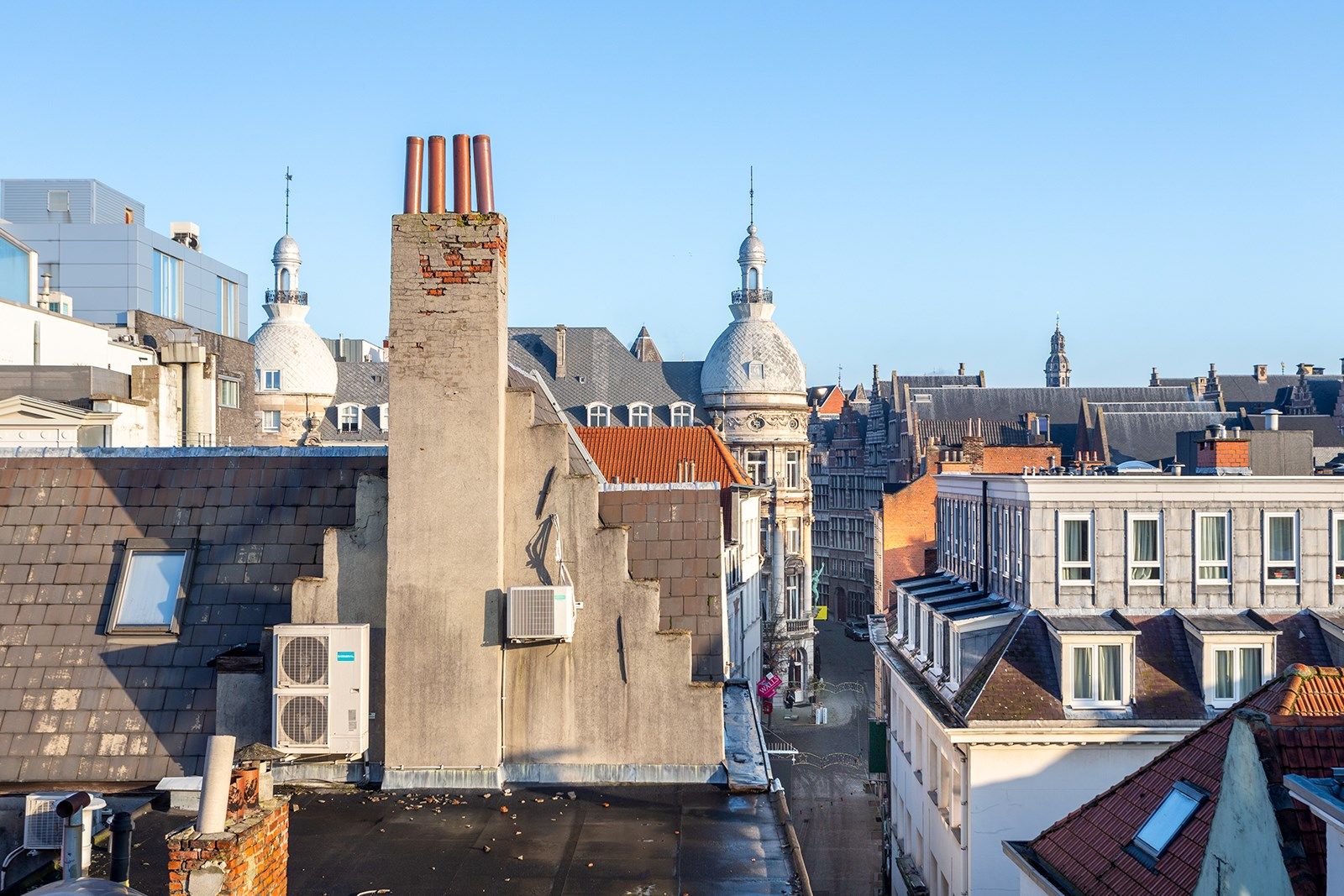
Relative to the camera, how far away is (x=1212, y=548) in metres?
22.7

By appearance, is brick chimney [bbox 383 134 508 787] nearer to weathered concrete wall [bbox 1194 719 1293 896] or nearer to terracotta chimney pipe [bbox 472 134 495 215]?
terracotta chimney pipe [bbox 472 134 495 215]

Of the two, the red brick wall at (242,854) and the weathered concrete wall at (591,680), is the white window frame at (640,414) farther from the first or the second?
the red brick wall at (242,854)

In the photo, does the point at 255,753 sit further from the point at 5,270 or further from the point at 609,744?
the point at 5,270

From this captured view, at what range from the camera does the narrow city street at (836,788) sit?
94.7 feet

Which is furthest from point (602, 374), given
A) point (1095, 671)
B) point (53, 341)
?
point (1095, 671)

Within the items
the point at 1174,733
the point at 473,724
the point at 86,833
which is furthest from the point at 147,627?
the point at 1174,733

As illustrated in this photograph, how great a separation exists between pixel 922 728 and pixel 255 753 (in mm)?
17031

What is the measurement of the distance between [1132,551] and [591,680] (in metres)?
15.4

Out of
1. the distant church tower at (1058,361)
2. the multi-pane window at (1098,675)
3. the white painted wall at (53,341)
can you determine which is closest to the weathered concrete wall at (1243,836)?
the multi-pane window at (1098,675)

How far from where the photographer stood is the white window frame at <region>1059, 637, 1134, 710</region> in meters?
20.7

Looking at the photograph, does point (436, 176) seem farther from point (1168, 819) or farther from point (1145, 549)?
point (1145, 549)

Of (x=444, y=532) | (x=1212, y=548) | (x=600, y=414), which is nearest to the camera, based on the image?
(x=444, y=532)

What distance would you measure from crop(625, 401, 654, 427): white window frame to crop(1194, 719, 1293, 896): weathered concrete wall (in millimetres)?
55935

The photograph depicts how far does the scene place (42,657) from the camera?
10.7 metres
